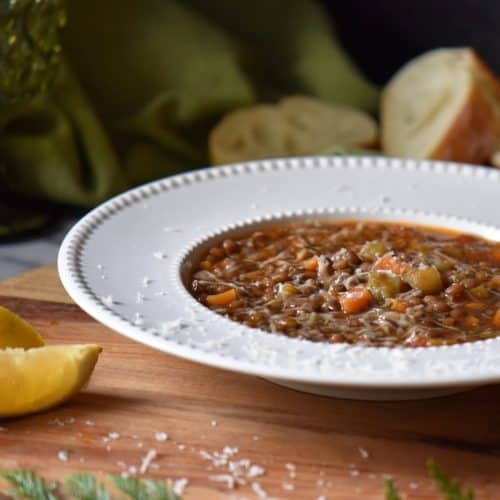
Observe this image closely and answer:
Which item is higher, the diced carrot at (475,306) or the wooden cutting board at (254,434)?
the diced carrot at (475,306)

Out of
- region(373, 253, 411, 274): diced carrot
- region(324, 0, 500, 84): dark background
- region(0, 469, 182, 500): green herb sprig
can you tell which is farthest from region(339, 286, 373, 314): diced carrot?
region(324, 0, 500, 84): dark background

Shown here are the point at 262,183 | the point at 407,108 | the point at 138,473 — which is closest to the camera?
the point at 138,473

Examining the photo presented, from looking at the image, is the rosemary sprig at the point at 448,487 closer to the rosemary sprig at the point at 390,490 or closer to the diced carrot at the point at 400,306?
the rosemary sprig at the point at 390,490

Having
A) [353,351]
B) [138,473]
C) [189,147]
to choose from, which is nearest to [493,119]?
[189,147]

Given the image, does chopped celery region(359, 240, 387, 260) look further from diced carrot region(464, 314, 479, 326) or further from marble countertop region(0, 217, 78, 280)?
marble countertop region(0, 217, 78, 280)

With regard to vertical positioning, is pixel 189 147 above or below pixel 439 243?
below

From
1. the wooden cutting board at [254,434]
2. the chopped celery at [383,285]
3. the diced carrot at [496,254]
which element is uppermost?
the chopped celery at [383,285]

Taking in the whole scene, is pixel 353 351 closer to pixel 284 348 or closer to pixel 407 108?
pixel 284 348

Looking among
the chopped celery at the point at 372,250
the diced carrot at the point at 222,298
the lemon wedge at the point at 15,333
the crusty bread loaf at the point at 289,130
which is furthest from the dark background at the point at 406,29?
the lemon wedge at the point at 15,333
